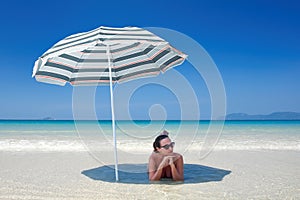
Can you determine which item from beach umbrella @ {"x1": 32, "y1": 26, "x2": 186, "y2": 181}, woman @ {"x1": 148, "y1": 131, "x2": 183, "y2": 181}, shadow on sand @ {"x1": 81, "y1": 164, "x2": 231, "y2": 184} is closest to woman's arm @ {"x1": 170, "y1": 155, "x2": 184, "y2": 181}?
woman @ {"x1": 148, "y1": 131, "x2": 183, "y2": 181}

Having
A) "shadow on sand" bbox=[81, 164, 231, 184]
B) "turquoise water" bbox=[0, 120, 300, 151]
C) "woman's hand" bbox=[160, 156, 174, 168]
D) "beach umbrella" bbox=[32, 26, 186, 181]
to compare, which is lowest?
"shadow on sand" bbox=[81, 164, 231, 184]

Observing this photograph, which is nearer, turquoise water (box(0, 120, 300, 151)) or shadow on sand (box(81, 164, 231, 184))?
shadow on sand (box(81, 164, 231, 184))

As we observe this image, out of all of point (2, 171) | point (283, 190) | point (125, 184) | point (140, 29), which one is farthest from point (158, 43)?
point (2, 171)

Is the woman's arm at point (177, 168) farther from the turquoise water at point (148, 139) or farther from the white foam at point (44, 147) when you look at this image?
the white foam at point (44, 147)

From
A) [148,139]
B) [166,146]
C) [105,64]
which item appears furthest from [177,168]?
[148,139]

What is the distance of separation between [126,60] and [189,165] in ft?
9.19

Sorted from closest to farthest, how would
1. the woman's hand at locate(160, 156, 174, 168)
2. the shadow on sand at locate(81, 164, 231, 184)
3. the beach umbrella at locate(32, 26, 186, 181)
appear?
the woman's hand at locate(160, 156, 174, 168)
the shadow on sand at locate(81, 164, 231, 184)
the beach umbrella at locate(32, 26, 186, 181)

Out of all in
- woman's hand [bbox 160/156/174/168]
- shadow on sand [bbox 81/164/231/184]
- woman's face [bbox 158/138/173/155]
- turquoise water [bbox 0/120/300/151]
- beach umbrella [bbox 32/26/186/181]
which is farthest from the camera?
turquoise water [bbox 0/120/300/151]

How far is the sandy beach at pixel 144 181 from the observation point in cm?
432

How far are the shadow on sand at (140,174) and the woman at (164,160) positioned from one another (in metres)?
0.15

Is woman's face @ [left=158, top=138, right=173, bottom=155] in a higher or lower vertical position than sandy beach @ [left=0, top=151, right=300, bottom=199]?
higher

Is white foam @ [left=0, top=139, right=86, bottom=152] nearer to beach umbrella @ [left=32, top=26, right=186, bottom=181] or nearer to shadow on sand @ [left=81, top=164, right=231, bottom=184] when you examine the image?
shadow on sand @ [left=81, top=164, right=231, bottom=184]

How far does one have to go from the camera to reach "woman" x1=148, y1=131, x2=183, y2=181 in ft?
16.0

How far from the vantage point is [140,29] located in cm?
483
